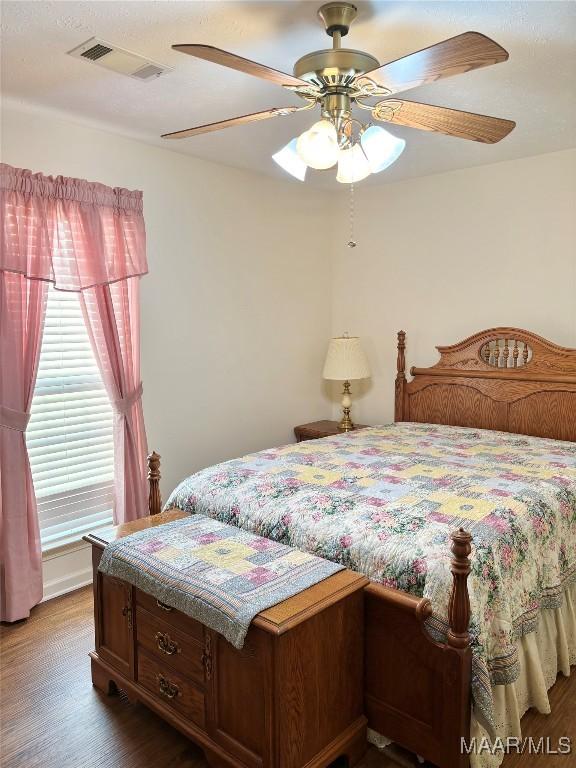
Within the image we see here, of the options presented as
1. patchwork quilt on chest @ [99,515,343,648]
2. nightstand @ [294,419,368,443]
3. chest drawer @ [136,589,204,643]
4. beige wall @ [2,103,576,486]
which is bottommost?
chest drawer @ [136,589,204,643]

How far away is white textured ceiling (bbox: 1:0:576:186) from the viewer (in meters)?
1.94

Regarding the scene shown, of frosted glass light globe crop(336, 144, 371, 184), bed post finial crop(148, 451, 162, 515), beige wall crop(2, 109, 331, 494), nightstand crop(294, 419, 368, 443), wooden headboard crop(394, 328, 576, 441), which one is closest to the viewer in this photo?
frosted glass light globe crop(336, 144, 371, 184)

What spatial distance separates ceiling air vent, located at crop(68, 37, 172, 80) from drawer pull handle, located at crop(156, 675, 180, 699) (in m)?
2.34

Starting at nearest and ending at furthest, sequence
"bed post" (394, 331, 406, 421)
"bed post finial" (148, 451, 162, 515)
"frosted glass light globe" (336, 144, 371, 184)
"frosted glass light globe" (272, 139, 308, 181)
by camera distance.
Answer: "frosted glass light globe" (336, 144, 371, 184) < "frosted glass light globe" (272, 139, 308, 181) < "bed post finial" (148, 451, 162, 515) < "bed post" (394, 331, 406, 421)

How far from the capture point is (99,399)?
3.34m

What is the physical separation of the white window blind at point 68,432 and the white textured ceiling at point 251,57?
41.8 inches

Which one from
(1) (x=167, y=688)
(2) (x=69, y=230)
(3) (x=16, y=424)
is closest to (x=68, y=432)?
(3) (x=16, y=424)

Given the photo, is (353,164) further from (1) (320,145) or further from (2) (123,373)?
(2) (123,373)

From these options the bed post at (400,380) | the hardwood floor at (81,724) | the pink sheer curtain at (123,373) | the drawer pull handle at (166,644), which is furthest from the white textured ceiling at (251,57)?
the hardwood floor at (81,724)

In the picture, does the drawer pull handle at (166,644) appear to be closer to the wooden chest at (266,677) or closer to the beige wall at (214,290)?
the wooden chest at (266,677)

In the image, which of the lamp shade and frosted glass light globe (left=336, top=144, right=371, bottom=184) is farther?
the lamp shade

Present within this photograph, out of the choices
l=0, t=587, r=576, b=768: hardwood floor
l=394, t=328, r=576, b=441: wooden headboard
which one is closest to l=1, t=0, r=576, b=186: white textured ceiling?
l=394, t=328, r=576, b=441: wooden headboard

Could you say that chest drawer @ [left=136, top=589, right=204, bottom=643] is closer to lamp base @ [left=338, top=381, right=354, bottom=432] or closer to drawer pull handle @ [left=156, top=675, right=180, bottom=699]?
drawer pull handle @ [left=156, top=675, right=180, bottom=699]

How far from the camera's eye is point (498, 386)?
146 inches
